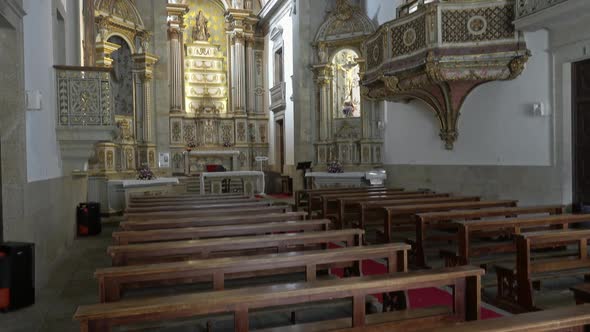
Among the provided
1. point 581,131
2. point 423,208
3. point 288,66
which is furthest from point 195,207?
point 288,66

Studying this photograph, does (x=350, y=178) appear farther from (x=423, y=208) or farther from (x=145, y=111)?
(x=145, y=111)

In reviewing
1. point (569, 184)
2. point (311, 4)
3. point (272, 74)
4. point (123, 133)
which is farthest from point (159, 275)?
point (272, 74)

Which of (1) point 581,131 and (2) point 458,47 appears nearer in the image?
(1) point 581,131

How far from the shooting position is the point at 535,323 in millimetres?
1813

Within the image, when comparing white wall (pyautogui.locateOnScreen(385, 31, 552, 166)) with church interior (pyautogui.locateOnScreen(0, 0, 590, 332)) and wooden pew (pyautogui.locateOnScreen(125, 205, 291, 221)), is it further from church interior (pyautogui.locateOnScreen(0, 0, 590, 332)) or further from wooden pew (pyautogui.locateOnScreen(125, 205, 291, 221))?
wooden pew (pyautogui.locateOnScreen(125, 205, 291, 221))

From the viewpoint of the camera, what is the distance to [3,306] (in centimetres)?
402

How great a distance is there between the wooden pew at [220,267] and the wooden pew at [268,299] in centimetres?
43

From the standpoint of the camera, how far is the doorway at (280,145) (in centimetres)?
1602

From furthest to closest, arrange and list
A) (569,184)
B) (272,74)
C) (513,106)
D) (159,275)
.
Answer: (272,74) < (513,106) < (569,184) < (159,275)

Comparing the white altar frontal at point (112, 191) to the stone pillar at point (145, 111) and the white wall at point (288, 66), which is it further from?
the white wall at point (288, 66)

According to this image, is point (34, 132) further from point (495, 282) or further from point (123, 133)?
point (123, 133)

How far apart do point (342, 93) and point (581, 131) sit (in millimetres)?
7083

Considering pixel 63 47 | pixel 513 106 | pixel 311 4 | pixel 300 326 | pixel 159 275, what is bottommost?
pixel 300 326

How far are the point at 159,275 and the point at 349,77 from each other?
1117cm
